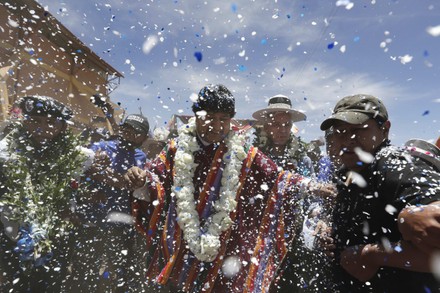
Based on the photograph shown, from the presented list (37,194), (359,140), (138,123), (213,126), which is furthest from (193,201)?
(138,123)

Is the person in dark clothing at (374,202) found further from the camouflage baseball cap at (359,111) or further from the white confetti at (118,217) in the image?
the white confetti at (118,217)

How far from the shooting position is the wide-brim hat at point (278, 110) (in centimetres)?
483

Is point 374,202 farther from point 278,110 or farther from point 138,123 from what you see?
point 138,123

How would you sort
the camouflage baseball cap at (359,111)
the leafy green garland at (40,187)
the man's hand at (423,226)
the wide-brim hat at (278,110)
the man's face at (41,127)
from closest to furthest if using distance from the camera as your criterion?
the man's hand at (423,226) < the camouflage baseball cap at (359,111) < the leafy green garland at (40,187) < the man's face at (41,127) < the wide-brim hat at (278,110)

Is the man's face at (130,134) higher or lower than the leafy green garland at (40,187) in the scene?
higher

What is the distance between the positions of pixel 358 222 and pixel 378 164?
39cm

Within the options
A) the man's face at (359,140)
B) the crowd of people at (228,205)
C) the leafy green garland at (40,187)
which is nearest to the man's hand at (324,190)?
the crowd of people at (228,205)

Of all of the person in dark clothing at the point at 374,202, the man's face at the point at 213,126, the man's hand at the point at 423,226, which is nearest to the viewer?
the man's hand at the point at 423,226

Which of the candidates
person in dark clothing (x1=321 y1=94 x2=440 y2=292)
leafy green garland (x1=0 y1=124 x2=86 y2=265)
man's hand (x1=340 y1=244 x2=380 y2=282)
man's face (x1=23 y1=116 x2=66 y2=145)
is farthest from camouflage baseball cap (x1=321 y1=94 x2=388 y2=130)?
man's face (x1=23 y1=116 x2=66 y2=145)

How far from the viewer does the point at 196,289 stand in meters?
3.13

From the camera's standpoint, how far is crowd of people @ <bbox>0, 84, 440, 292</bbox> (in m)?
1.75

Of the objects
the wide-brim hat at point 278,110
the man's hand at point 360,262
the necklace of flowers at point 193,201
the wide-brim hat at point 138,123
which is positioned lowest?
the man's hand at point 360,262

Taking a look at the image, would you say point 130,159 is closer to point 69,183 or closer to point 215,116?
point 69,183

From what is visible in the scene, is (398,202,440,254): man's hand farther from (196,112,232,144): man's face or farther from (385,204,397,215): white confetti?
(196,112,232,144): man's face
